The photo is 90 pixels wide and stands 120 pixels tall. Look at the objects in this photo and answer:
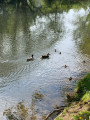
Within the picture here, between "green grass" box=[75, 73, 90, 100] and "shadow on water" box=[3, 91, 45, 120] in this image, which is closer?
"shadow on water" box=[3, 91, 45, 120]

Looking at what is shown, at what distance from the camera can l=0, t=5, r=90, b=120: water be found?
527 inches

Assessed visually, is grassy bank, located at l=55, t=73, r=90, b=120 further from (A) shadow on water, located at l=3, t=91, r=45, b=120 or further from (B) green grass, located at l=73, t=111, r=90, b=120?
(A) shadow on water, located at l=3, t=91, r=45, b=120

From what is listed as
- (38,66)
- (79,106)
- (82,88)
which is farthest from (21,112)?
(38,66)

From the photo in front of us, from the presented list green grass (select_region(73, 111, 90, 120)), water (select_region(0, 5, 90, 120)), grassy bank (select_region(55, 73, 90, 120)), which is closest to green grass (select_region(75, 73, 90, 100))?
grassy bank (select_region(55, 73, 90, 120))

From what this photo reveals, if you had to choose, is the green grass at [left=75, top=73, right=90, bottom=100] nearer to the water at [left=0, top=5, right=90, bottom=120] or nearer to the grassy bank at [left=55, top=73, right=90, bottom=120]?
the grassy bank at [left=55, top=73, right=90, bottom=120]

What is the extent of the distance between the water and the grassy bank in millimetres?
1377

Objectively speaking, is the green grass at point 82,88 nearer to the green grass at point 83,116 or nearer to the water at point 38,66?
A: the water at point 38,66

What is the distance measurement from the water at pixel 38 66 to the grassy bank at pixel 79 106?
4.52 feet

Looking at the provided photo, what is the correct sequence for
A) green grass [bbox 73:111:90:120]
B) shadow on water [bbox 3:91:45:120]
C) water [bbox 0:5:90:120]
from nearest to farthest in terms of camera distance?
green grass [bbox 73:111:90:120] → shadow on water [bbox 3:91:45:120] → water [bbox 0:5:90:120]

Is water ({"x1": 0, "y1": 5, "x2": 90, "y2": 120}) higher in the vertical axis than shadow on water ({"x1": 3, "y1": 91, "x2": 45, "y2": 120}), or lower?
higher

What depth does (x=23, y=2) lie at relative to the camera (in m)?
69.2

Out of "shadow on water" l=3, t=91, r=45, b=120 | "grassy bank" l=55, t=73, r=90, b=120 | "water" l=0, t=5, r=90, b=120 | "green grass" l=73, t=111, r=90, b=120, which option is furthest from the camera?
"water" l=0, t=5, r=90, b=120

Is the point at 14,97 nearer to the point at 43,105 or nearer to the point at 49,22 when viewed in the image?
the point at 43,105

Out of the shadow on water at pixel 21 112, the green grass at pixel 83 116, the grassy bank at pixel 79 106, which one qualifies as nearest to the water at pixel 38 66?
the shadow on water at pixel 21 112
